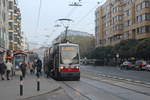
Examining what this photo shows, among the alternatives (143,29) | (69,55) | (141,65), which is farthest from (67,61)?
(143,29)

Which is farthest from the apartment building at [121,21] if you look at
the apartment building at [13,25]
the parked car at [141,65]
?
the apartment building at [13,25]

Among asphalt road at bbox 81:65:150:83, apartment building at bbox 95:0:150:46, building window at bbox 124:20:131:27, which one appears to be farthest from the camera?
building window at bbox 124:20:131:27

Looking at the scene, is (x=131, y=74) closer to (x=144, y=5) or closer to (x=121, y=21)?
(x=144, y=5)

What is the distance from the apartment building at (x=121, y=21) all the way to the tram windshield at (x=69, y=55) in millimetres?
53592

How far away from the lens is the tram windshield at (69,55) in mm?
30631

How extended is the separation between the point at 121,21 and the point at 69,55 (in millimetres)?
74110

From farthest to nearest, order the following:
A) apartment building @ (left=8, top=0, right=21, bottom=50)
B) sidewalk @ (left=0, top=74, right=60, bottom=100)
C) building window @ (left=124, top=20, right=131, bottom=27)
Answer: building window @ (left=124, top=20, right=131, bottom=27) < apartment building @ (left=8, top=0, right=21, bottom=50) < sidewalk @ (left=0, top=74, right=60, bottom=100)

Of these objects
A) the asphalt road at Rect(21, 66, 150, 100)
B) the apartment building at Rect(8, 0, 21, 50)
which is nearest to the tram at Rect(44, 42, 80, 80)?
the asphalt road at Rect(21, 66, 150, 100)

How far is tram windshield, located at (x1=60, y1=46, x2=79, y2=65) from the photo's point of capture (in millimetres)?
30631

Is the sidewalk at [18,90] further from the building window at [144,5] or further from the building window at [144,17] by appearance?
the building window at [144,5]

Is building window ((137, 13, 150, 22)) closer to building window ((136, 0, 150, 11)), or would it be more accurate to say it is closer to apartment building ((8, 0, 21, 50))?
building window ((136, 0, 150, 11))

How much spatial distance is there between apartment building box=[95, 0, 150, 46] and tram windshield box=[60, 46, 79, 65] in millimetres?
53592

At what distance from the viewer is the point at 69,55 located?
30875mm

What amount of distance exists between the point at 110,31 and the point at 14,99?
9938 cm
